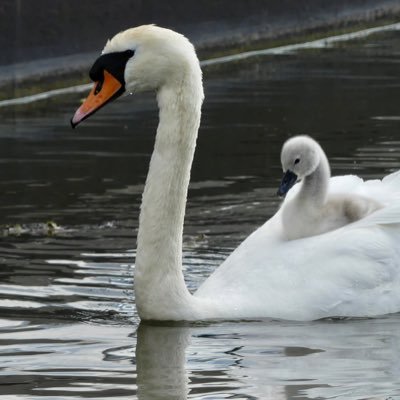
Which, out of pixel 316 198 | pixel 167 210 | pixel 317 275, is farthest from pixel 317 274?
pixel 167 210

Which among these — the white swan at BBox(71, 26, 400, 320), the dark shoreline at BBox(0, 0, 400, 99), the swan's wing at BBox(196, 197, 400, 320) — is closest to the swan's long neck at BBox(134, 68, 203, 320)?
the white swan at BBox(71, 26, 400, 320)

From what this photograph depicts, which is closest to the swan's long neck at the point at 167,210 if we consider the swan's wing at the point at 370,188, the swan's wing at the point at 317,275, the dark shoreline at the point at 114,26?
the swan's wing at the point at 317,275

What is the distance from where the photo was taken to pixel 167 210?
7922 mm

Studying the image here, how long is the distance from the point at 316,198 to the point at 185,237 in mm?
1788

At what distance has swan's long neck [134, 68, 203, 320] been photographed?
25.8ft

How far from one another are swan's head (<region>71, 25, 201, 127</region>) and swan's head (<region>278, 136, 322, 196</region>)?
0.96 metres

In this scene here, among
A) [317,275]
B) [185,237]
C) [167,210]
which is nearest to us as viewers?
[167,210]

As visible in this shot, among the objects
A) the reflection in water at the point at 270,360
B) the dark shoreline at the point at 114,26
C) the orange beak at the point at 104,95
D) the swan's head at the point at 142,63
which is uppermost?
the dark shoreline at the point at 114,26

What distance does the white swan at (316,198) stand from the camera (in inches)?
333

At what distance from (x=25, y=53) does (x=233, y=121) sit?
2.75m

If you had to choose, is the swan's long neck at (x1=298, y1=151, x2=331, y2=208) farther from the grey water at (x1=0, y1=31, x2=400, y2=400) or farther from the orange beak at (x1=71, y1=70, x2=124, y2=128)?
the orange beak at (x1=71, y1=70, x2=124, y2=128)

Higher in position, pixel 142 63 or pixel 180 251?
pixel 142 63

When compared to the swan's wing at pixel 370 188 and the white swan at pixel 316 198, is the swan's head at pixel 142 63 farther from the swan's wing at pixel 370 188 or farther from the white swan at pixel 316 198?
the swan's wing at pixel 370 188

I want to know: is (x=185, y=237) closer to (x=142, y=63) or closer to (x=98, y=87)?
(x=98, y=87)
